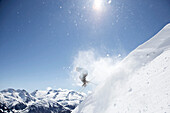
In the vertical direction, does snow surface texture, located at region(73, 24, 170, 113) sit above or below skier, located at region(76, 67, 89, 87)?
below

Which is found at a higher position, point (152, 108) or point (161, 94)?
point (161, 94)

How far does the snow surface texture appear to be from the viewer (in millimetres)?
7098

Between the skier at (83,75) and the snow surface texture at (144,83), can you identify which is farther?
Result: the skier at (83,75)

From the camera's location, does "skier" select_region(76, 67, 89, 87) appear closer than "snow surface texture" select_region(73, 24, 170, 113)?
No

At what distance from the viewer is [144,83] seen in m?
9.20

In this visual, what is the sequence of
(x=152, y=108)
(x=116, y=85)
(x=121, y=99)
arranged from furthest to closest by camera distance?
1. (x=116, y=85)
2. (x=121, y=99)
3. (x=152, y=108)

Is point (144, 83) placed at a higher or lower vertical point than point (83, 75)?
lower

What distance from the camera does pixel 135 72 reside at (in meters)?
11.5

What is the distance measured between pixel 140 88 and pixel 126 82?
7.32ft

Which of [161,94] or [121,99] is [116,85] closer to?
[121,99]

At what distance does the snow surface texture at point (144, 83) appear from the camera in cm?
710

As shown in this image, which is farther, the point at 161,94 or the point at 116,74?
the point at 116,74

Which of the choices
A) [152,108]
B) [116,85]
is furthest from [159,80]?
[116,85]

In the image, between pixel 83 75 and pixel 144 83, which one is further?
pixel 83 75
